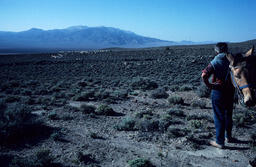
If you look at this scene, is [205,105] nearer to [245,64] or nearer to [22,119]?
[245,64]

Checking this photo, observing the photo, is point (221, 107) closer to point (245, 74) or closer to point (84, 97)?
point (245, 74)

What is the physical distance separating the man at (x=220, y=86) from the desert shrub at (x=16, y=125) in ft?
18.4

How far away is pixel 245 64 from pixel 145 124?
3701 millimetres

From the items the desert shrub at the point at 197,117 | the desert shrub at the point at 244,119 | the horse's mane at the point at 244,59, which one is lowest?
the desert shrub at the point at 197,117

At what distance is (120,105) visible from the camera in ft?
32.8

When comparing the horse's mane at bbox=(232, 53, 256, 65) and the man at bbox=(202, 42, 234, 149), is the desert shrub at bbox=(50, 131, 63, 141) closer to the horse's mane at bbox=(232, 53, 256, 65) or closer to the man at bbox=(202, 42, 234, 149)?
the man at bbox=(202, 42, 234, 149)

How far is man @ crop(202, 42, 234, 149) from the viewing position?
429cm

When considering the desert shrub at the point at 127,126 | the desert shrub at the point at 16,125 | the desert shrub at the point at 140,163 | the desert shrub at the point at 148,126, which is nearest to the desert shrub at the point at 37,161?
the desert shrub at the point at 16,125

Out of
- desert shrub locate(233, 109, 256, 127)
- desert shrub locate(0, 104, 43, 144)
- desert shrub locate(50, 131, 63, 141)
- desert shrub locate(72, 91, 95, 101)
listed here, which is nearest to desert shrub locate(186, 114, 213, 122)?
desert shrub locate(233, 109, 256, 127)

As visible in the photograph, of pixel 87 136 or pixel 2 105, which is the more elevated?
pixel 2 105

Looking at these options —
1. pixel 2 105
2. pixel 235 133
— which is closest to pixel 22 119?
pixel 2 105

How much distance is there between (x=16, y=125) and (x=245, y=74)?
20.7 ft

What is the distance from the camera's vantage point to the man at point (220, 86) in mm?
4289

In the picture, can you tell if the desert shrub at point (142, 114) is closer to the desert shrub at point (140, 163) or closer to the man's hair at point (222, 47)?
the desert shrub at point (140, 163)
